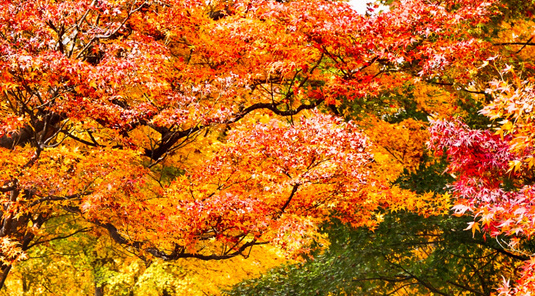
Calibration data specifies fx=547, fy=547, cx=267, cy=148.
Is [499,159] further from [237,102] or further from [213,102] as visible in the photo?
[237,102]

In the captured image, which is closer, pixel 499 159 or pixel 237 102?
pixel 499 159

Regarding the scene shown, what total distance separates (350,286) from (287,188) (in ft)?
8.69

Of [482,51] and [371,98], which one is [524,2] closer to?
[482,51]

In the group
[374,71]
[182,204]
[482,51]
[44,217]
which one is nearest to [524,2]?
[482,51]

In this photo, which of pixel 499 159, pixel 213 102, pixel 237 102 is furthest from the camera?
pixel 237 102

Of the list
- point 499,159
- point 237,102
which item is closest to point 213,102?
point 237,102

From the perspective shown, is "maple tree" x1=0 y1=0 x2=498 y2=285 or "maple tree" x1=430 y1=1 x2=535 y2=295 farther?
"maple tree" x1=0 y1=0 x2=498 y2=285

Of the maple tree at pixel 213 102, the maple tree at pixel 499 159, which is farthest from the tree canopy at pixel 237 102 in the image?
the maple tree at pixel 499 159

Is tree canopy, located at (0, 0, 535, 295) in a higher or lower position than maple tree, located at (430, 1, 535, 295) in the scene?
lower

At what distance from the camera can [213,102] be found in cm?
1000

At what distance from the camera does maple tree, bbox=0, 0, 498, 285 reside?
8.07 metres

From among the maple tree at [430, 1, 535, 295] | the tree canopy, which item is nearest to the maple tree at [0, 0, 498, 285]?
the tree canopy

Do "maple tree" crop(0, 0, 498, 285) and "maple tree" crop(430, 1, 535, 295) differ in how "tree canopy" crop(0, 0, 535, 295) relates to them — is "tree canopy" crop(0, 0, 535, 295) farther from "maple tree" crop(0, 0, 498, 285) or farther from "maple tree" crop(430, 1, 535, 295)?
"maple tree" crop(430, 1, 535, 295)

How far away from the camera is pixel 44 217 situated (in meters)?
12.6
